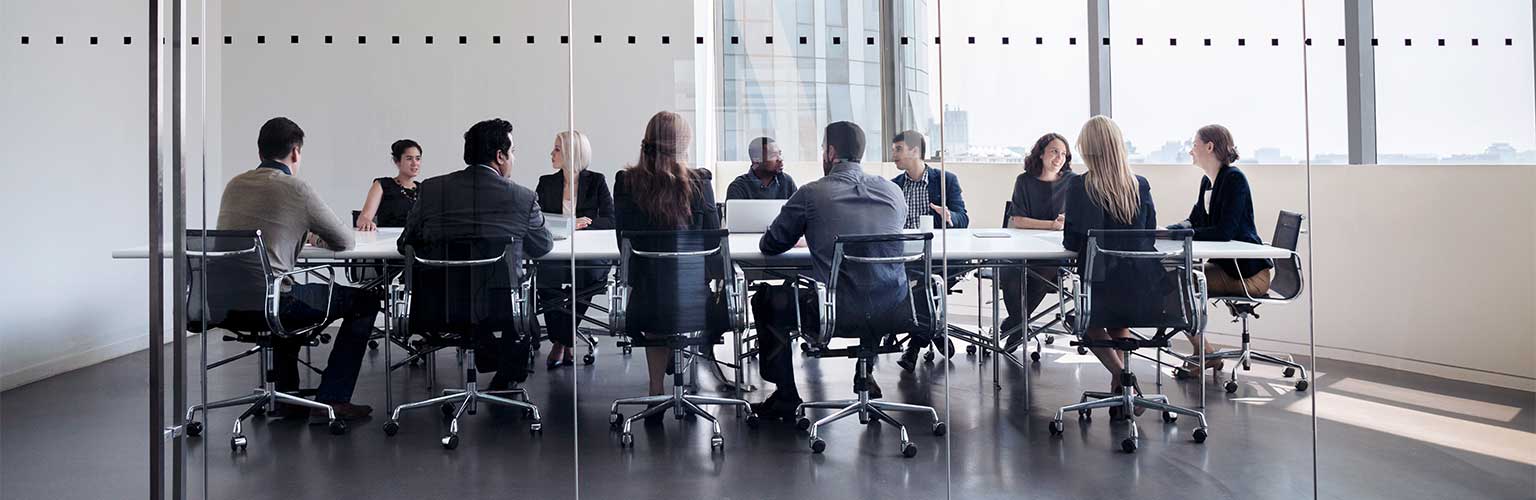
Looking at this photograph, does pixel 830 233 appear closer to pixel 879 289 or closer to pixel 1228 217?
pixel 879 289

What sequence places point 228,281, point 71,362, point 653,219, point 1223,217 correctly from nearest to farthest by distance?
point 653,219 → point 1223,217 → point 228,281 → point 71,362

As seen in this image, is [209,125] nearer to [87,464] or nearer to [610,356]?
[87,464]

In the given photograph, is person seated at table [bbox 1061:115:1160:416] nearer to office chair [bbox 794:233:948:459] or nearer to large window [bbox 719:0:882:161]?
office chair [bbox 794:233:948:459]

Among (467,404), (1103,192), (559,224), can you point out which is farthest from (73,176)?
(1103,192)

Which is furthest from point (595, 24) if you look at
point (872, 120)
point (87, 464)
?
point (87, 464)

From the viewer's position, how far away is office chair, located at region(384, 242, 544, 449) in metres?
3.20

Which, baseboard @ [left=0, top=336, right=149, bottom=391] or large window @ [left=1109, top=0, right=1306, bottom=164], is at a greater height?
large window @ [left=1109, top=0, right=1306, bottom=164]

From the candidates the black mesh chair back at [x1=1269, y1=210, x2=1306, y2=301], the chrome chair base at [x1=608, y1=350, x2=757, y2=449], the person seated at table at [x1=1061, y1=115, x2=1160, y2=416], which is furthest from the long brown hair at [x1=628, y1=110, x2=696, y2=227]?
the black mesh chair back at [x1=1269, y1=210, x2=1306, y2=301]

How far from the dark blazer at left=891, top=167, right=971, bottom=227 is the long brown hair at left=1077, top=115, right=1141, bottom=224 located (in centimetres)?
42

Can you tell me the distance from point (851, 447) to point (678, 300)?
29.3 inches

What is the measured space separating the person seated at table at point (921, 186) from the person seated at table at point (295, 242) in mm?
1809

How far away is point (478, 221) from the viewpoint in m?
3.19

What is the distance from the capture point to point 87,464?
10.9 ft

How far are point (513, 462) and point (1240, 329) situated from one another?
2.49m
